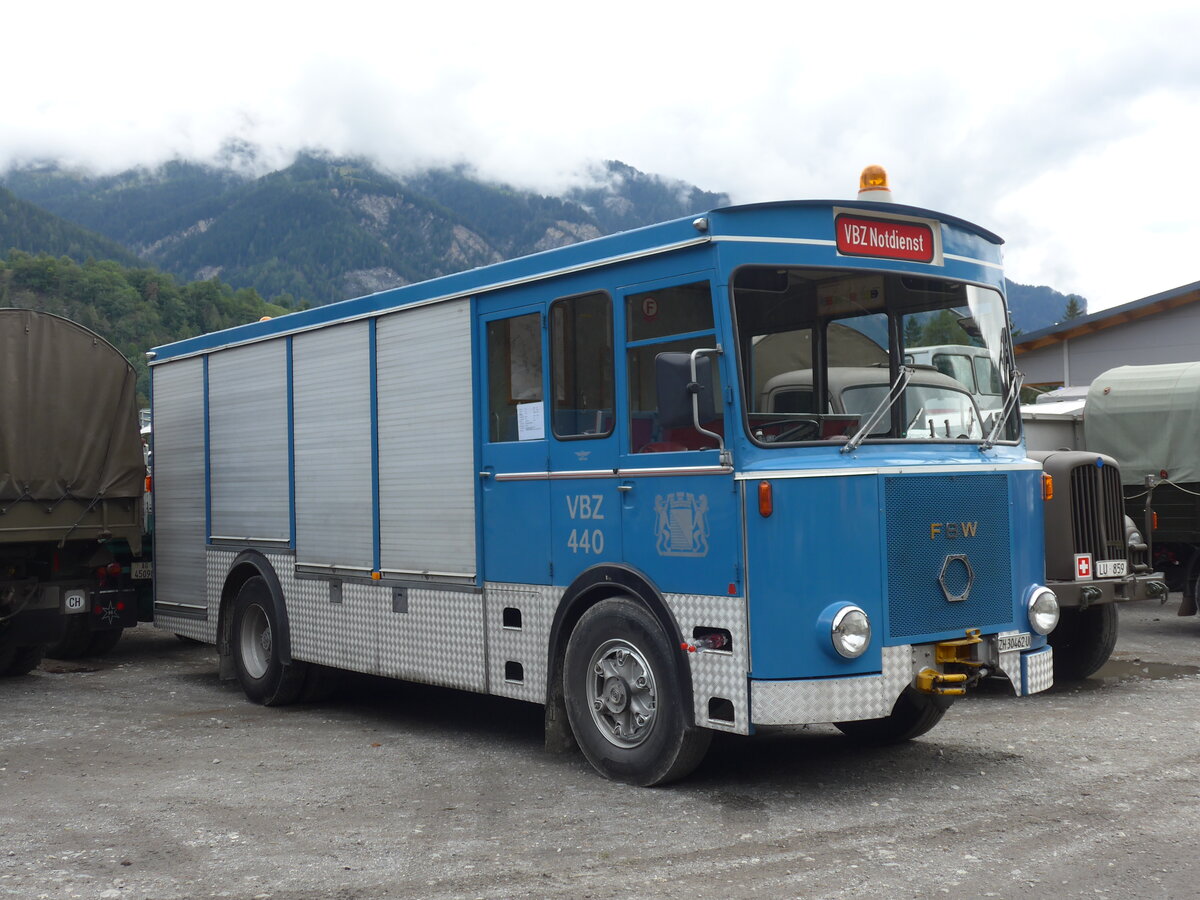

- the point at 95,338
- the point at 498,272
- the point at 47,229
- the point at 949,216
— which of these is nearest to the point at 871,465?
the point at 949,216

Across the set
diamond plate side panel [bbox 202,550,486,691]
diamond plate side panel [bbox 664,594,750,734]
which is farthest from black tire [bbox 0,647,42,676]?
diamond plate side panel [bbox 664,594,750,734]

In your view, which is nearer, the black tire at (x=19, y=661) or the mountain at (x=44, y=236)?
the black tire at (x=19, y=661)

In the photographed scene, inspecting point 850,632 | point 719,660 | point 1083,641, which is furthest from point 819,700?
point 1083,641

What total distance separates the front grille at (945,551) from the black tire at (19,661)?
29.4 ft

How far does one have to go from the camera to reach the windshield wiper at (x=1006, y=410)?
7344mm

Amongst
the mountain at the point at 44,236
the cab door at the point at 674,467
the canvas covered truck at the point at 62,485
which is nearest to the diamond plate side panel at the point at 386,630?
the cab door at the point at 674,467

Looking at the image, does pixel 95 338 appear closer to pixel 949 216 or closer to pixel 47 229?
pixel 949 216

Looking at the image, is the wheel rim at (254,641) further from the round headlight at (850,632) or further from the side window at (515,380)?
the round headlight at (850,632)

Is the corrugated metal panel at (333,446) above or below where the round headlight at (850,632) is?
above

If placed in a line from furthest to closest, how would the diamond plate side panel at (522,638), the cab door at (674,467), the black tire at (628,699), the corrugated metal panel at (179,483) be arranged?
the corrugated metal panel at (179,483), the diamond plate side panel at (522,638), the black tire at (628,699), the cab door at (674,467)

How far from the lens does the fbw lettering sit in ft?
22.3

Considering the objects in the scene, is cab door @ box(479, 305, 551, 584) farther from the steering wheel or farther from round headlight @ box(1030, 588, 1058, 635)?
round headlight @ box(1030, 588, 1058, 635)

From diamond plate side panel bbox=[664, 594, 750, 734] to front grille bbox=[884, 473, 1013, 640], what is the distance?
0.77m

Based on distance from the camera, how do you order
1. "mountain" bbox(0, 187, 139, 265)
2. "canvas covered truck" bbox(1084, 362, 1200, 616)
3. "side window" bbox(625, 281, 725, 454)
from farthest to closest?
"mountain" bbox(0, 187, 139, 265), "canvas covered truck" bbox(1084, 362, 1200, 616), "side window" bbox(625, 281, 725, 454)
